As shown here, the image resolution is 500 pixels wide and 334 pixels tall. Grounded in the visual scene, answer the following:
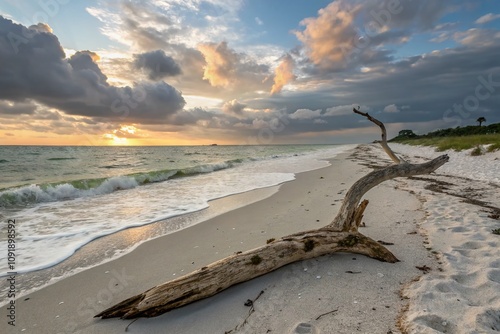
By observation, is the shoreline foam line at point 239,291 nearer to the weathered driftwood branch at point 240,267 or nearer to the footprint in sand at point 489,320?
the weathered driftwood branch at point 240,267

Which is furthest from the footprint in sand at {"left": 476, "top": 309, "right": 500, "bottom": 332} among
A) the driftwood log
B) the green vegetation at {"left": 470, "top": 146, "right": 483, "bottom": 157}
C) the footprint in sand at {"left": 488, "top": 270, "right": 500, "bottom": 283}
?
the green vegetation at {"left": 470, "top": 146, "right": 483, "bottom": 157}

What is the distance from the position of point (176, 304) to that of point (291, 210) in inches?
213

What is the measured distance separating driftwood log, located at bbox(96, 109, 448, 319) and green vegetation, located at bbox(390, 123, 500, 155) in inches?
741

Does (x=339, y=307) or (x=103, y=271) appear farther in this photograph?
(x=103, y=271)

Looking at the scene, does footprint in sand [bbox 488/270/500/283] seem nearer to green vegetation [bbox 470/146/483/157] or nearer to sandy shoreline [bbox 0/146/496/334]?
sandy shoreline [bbox 0/146/496/334]

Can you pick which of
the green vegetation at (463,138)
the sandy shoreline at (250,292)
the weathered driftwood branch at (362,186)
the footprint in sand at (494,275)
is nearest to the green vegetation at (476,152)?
the green vegetation at (463,138)

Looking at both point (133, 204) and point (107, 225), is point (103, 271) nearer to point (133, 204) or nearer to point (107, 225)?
point (107, 225)

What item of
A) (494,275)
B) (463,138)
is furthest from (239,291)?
(463,138)

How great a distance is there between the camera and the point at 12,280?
4.50 m

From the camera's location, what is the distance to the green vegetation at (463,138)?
69.3 ft

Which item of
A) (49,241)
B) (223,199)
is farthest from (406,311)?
(223,199)

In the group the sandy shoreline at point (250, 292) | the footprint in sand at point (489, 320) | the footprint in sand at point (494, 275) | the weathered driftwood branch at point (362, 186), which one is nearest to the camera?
the footprint in sand at point (489, 320)

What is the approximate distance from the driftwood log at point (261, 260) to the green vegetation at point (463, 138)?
18.8m

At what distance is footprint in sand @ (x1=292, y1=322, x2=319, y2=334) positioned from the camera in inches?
111
